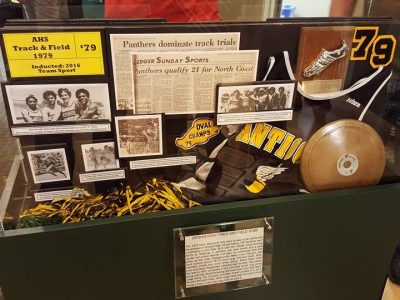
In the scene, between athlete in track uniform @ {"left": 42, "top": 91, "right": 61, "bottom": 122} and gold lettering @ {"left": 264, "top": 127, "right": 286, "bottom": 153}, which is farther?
gold lettering @ {"left": 264, "top": 127, "right": 286, "bottom": 153}

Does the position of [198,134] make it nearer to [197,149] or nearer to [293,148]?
[197,149]

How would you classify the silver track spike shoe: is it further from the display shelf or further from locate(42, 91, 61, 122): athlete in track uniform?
locate(42, 91, 61, 122): athlete in track uniform

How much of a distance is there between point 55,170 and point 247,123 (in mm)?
402

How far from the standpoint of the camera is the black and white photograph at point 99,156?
763mm

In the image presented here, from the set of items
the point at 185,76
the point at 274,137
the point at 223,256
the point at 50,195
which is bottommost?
the point at 223,256

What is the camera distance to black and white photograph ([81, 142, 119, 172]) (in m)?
0.76

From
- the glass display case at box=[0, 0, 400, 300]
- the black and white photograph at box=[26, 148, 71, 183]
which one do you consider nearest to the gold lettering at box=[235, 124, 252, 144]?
the glass display case at box=[0, 0, 400, 300]

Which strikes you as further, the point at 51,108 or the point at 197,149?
the point at 197,149

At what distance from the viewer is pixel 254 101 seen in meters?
0.76

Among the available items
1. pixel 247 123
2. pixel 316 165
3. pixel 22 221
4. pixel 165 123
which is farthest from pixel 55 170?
pixel 316 165

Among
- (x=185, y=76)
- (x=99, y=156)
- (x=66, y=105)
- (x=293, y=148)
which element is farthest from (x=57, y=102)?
(x=293, y=148)

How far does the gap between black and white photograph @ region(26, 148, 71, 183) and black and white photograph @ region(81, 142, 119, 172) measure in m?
0.04

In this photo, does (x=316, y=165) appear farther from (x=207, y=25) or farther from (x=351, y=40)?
(x=207, y=25)

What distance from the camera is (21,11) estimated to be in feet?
2.29
